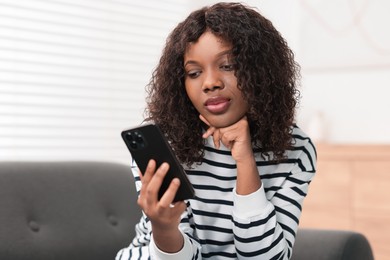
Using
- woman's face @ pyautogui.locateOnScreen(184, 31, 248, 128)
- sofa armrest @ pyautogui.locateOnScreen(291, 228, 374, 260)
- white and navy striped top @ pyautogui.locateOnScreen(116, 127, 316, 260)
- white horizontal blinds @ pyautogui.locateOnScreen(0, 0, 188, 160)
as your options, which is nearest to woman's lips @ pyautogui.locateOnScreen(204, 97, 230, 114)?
woman's face @ pyautogui.locateOnScreen(184, 31, 248, 128)

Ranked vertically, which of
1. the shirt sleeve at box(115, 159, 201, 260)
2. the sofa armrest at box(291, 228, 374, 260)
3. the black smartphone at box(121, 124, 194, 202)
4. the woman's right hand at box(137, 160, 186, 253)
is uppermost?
the black smartphone at box(121, 124, 194, 202)

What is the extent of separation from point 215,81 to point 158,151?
18cm

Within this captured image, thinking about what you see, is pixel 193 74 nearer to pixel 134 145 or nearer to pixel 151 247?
pixel 134 145

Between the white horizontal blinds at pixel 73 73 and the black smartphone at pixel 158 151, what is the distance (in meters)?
2.16

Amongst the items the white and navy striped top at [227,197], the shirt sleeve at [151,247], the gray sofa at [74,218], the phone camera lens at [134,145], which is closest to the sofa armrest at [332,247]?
the gray sofa at [74,218]

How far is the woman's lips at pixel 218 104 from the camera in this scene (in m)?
1.13

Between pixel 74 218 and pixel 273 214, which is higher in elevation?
pixel 273 214

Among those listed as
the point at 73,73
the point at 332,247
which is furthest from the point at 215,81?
the point at 73,73

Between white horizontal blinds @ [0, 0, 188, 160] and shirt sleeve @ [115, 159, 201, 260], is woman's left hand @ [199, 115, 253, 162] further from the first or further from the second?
white horizontal blinds @ [0, 0, 188, 160]

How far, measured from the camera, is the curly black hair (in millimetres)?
1132

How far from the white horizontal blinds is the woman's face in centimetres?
209

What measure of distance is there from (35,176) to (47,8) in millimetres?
1821

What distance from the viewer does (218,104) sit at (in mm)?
1130

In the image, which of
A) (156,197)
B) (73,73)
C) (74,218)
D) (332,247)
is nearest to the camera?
(156,197)
